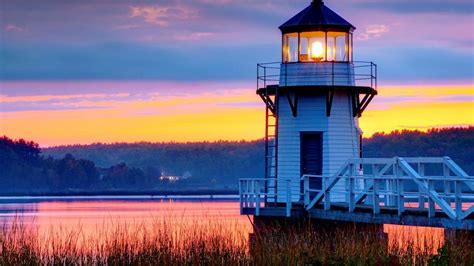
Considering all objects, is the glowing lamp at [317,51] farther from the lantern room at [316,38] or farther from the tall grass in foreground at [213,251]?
the tall grass in foreground at [213,251]

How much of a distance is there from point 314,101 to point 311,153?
1602 millimetres

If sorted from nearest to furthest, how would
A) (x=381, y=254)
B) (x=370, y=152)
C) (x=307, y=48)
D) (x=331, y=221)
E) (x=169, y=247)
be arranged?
(x=381, y=254) → (x=169, y=247) → (x=331, y=221) → (x=307, y=48) → (x=370, y=152)

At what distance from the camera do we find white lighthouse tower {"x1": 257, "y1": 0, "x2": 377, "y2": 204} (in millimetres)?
33750

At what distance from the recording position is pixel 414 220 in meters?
24.1

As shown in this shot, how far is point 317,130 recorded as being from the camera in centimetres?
3381

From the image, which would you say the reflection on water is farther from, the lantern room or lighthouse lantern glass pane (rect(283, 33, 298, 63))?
the lantern room

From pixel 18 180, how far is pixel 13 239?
5325 inches

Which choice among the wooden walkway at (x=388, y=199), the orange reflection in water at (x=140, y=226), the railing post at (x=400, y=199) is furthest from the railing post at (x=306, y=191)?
the railing post at (x=400, y=199)

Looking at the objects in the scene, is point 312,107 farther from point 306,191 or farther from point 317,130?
point 306,191

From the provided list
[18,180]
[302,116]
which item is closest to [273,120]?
[302,116]

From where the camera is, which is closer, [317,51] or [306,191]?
[306,191]

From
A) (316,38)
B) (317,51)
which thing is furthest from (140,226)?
(316,38)

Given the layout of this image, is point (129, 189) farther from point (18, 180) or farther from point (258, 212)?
point (258, 212)

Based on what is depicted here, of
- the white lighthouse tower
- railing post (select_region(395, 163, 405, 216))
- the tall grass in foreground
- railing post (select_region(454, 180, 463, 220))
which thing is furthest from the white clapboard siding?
railing post (select_region(454, 180, 463, 220))
